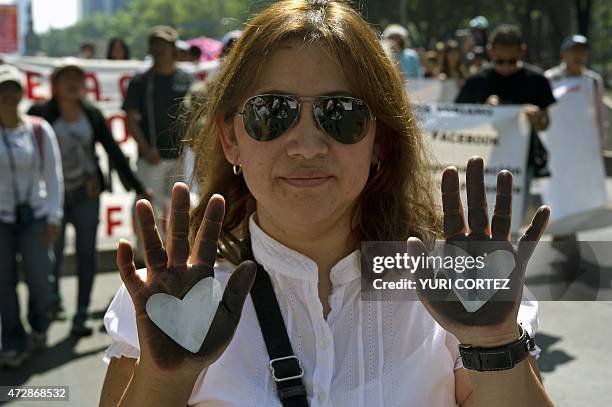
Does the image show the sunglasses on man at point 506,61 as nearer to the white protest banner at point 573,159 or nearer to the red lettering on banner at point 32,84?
the white protest banner at point 573,159

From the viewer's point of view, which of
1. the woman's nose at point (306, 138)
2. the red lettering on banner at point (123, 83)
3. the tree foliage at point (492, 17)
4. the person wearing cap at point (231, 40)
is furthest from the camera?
the tree foliage at point (492, 17)

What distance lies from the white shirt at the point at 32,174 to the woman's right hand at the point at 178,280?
13.8 ft

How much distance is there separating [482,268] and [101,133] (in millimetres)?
5312

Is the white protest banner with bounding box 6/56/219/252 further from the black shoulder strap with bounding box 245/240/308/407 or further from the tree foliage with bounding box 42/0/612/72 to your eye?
the black shoulder strap with bounding box 245/240/308/407

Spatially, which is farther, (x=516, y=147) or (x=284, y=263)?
(x=516, y=147)

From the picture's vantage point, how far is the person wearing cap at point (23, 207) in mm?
5777

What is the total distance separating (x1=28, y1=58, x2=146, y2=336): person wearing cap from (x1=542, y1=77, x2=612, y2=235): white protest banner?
13.2ft

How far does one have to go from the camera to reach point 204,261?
1.82m

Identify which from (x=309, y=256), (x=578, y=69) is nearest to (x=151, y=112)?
(x=578, y=69)

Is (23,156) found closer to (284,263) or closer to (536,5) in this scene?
(284,263)

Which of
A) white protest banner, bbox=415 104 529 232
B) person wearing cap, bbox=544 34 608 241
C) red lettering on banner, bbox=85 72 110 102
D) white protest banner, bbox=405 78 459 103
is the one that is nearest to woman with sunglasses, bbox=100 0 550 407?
white protest banner, bbox=415 104 529 232

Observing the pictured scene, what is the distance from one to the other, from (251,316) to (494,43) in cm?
543

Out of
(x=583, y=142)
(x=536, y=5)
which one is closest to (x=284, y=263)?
(x=583, y=142)

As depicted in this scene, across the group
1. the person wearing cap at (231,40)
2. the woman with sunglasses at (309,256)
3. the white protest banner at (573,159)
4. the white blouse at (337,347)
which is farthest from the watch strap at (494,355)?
the white protest banner at (573,159)
